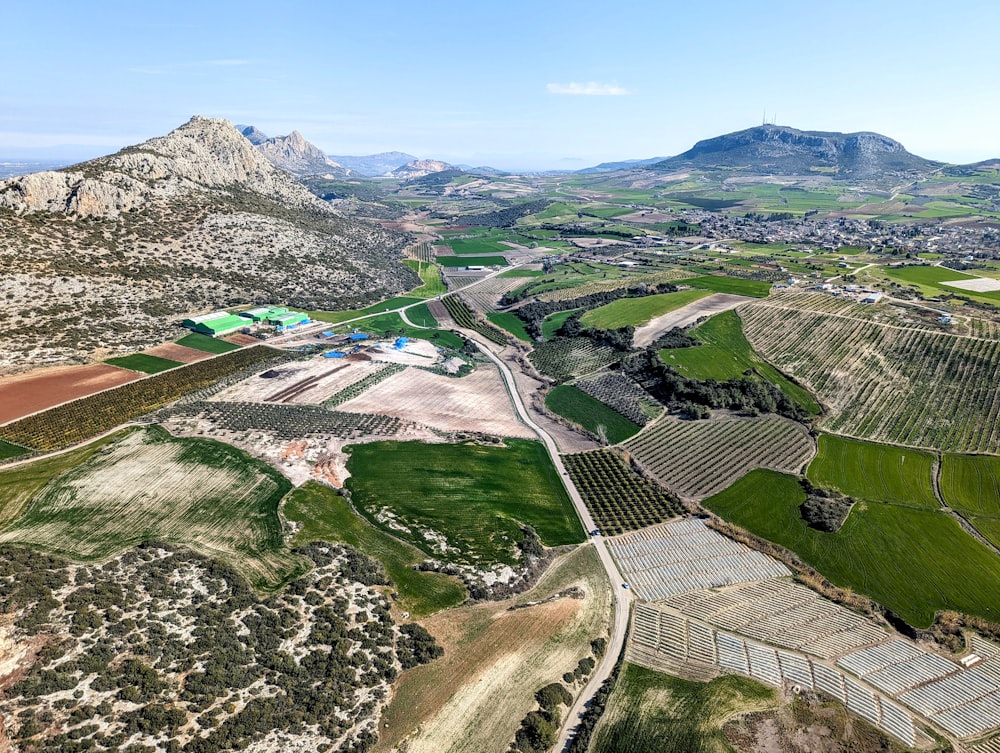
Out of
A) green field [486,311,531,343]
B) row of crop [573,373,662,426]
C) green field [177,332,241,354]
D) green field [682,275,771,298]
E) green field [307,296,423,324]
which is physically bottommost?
row of crop [573,373,662,426]

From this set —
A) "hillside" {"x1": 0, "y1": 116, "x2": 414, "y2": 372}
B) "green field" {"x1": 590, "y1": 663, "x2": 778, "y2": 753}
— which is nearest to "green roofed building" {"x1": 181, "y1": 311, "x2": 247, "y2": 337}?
"hillside" {"x1": 0, "y1": 116, "x2": 414, "y2": 372}

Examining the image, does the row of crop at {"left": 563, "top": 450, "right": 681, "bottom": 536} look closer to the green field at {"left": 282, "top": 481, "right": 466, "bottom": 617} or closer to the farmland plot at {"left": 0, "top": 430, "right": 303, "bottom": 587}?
the green field at {"left": 282, "top": 481, "right": 466, "bottom": 617}

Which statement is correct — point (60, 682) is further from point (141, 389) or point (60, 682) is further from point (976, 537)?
point (976, 537)

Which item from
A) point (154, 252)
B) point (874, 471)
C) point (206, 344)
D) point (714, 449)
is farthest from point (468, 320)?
point (874, 471)

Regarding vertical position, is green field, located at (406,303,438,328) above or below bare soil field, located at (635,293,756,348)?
below

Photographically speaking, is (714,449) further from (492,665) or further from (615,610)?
(492,665)

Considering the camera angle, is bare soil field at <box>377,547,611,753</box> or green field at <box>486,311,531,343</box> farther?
green field at <box>486,311,531,343</box>

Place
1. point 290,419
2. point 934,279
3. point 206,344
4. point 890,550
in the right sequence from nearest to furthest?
point 890,550
point 290,419
point 206,344
point 934,279
